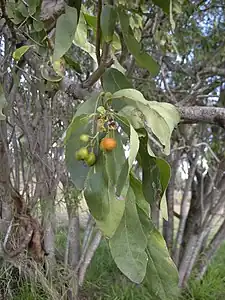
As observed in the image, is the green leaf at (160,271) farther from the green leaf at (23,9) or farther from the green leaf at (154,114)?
the green leaf at (23,9)

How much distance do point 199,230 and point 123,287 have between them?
66 centimetres

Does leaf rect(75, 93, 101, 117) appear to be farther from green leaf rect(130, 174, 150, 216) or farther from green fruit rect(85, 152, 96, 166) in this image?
green leaf rect(130, 174, 150, 216)

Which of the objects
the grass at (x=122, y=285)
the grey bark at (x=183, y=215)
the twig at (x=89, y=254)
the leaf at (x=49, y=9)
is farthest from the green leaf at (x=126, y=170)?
the grey bark at (x=183, y=215)

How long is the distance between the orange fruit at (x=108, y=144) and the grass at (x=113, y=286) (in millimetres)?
1585

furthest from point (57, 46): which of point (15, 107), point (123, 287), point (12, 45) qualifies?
point (123, 287)

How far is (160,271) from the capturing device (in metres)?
0.87

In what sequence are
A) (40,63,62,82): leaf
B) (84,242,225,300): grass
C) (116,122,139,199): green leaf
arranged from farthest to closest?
(84,242,225,300): grass → (40,63,62,82): leaf → (116,122,139,199): green leaf

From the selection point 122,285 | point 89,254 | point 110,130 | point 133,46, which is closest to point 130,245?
point 110,130

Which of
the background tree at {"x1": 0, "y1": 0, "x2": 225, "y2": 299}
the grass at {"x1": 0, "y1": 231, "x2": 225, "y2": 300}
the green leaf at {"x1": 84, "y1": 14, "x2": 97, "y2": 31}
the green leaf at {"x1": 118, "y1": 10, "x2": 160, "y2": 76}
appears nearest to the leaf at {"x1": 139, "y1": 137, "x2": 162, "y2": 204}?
the background tree at {"x1": 0, "y1": 0, "x2": 225, "y2": 299}

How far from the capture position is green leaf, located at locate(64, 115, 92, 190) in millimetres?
750

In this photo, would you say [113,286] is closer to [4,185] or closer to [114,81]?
[4,185]

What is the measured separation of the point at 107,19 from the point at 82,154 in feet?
0.91

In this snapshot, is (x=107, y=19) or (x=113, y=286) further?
(x=113, y=286)

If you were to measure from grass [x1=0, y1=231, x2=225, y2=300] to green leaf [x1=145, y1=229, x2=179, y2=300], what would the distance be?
1399mm
